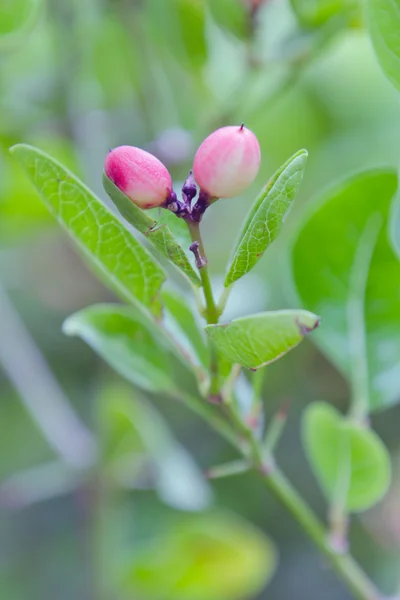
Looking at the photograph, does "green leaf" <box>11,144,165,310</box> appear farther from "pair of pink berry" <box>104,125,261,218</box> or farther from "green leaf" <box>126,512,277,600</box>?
"green leaf" <box>126,512,277,600</box>

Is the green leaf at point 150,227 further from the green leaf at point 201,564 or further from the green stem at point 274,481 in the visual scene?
the green leaf at point 201,564

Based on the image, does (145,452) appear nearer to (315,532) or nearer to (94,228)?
(315,532)

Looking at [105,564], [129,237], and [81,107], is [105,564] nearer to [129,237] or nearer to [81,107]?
[81,107]

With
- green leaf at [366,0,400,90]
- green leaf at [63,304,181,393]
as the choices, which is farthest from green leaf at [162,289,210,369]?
green leaf at [366,0,400,90]

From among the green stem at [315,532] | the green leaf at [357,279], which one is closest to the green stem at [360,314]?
the green leaf at [357,279]

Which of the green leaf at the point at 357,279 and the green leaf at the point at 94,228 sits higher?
the green leaf at the point at 94,228

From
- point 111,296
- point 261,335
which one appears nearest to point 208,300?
point 261,335
